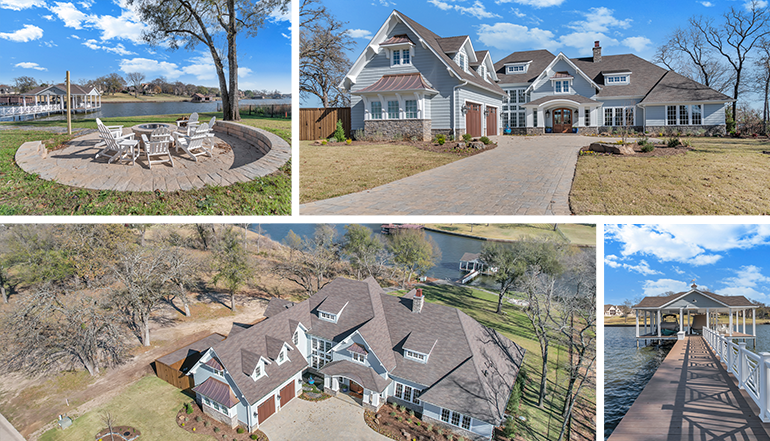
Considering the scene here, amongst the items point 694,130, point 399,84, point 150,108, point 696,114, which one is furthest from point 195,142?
point 696,114

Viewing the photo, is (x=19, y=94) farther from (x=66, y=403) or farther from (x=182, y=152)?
(x=66, y=403)

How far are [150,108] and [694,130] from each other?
30711 millimetres

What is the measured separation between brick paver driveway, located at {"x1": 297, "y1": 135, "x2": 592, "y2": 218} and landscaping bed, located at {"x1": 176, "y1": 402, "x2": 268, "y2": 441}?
554 cm

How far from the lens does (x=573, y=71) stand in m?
30.0

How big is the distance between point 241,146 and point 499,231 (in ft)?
23.3

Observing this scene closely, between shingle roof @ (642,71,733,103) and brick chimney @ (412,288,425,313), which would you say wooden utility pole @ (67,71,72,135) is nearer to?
brick chimney @ (412,288,425,313)

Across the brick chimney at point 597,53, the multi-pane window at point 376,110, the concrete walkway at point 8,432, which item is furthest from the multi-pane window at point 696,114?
the concrete walkway at point 8,432

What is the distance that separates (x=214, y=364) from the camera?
33.4 ft

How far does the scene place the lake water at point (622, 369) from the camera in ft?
28.2

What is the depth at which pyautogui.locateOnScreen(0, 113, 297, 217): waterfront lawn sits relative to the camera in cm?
671

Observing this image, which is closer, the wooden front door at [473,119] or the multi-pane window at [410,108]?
the multi-pane window at [410,108]

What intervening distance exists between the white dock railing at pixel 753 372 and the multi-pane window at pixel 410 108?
50.7ft

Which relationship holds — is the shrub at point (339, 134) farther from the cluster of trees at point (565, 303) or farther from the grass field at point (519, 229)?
the cluster of trees at point (565, 303)

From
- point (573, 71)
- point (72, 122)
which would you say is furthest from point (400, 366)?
point (573, 71)
